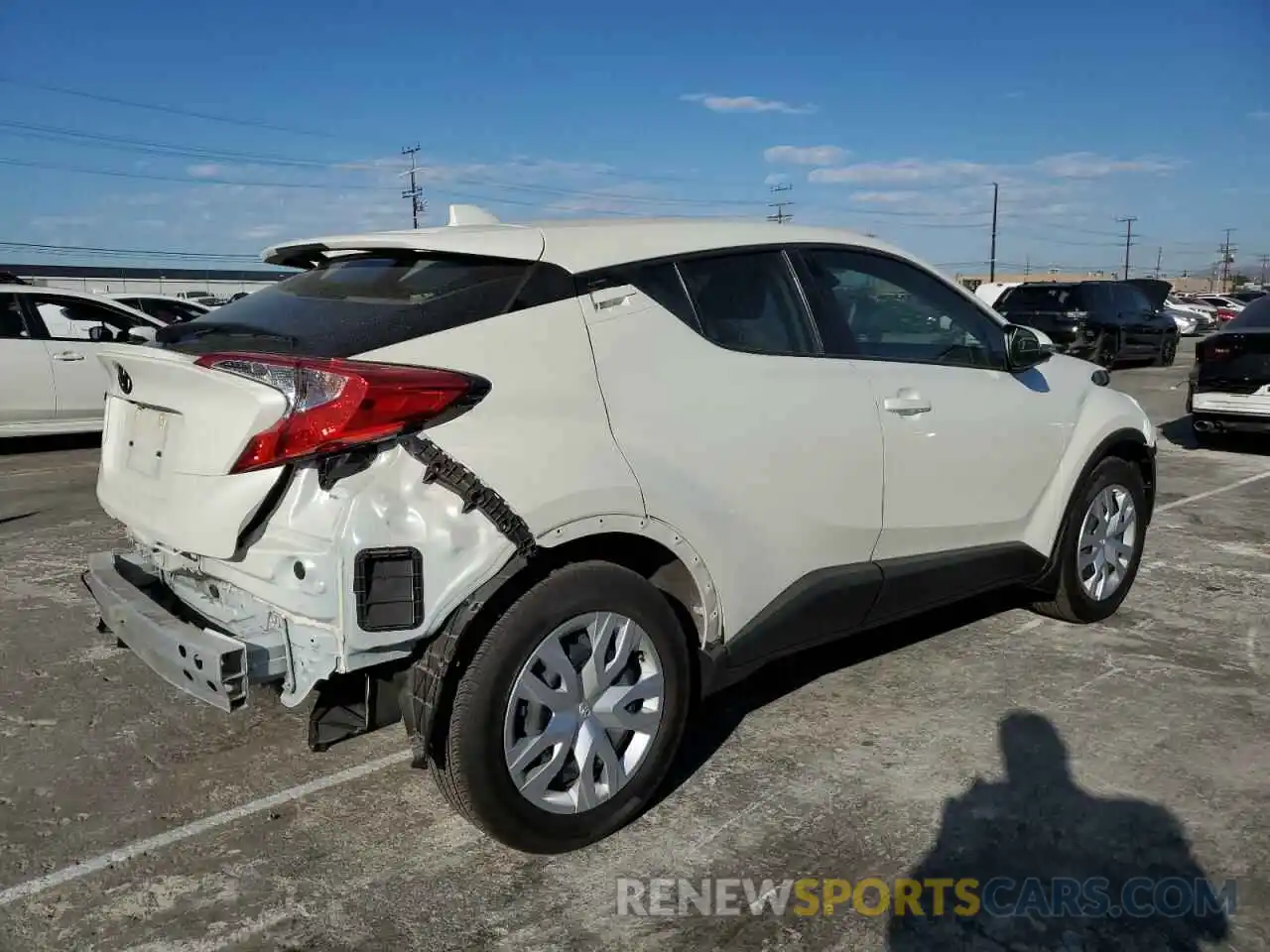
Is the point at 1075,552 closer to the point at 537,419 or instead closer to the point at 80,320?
the point at 537,419

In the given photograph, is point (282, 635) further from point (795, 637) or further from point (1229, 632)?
point (1229, 632)

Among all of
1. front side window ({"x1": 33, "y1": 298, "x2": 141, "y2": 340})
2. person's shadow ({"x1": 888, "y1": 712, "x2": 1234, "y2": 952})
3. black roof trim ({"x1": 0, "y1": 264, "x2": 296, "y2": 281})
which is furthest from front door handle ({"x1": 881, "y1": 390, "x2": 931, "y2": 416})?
black roof trim ({"x1": 0, "y1": 264, "x2": 296, "y2": 281})

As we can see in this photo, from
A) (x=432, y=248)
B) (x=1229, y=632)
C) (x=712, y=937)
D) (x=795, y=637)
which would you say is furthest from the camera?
(x=1229, y=632)

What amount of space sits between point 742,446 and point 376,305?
116cm

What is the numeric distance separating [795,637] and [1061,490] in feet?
5.78

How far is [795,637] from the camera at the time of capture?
3.44 m

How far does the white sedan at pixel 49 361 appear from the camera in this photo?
10.2 m

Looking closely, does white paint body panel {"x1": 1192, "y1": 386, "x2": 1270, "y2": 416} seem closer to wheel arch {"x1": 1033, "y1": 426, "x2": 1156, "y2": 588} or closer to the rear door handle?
wheel arch {"x1": 1033, "y1": 426, "x2": 1156, "y2": 588}

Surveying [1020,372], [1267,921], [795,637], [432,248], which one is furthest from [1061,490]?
[432,248]

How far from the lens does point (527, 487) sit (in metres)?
2.67

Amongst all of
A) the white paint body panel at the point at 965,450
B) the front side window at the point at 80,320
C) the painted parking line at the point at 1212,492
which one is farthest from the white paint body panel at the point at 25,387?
the painted parking line at the point at 1212,492

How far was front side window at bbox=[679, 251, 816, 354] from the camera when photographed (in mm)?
3268

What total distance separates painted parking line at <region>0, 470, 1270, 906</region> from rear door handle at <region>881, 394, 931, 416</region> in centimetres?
210

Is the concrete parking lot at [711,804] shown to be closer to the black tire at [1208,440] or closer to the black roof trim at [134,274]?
the black tire at [1208,440]
